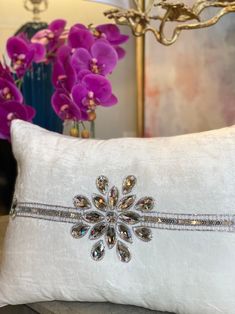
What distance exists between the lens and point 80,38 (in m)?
0.85

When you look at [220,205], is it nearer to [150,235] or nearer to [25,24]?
[150,235]

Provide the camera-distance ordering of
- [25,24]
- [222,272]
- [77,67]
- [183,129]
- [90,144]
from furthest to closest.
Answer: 1. [25,24]
2. [183,129]
3. [77,67]
4. [90,144]
5. [222,272]

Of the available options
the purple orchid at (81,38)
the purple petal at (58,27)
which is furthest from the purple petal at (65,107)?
the purple petal at (58,27)

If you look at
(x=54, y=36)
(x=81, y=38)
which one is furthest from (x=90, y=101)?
(x=54, y=36)

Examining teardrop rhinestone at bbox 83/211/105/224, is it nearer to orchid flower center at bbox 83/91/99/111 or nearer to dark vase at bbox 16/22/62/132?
orchid flower center at bbox 83/91/99/111

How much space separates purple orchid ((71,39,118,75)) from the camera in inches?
32.1

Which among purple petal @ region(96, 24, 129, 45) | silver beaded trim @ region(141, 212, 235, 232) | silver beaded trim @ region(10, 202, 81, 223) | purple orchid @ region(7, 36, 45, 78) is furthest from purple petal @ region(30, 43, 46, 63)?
silver beaded trim @ region(141, 212, 235, 232)

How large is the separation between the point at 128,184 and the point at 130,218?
4 centimetres

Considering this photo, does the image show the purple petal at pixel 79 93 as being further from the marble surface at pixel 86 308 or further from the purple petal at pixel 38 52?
the marble surface at pixel 86 308

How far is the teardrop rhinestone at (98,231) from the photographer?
1.93 feet

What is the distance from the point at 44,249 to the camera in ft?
1.98

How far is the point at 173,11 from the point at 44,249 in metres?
0.53

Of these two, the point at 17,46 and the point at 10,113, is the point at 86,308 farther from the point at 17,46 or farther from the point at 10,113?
the point at 17,46

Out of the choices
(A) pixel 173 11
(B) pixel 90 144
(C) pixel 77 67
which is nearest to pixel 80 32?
(C) pixel 77 67
